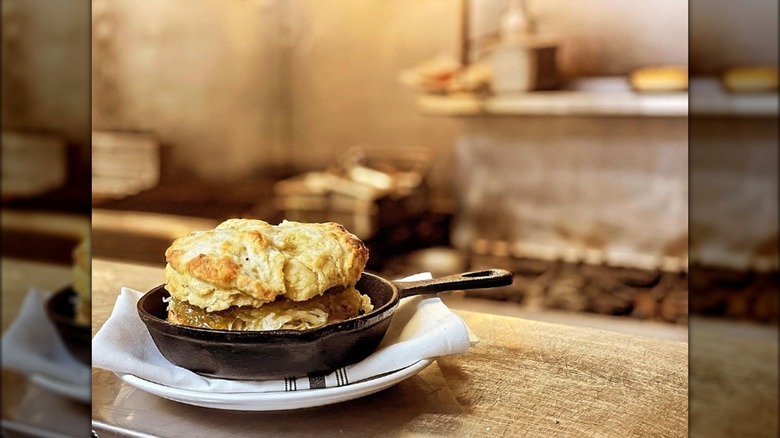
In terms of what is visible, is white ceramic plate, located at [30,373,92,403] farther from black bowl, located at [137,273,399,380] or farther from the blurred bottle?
the blurred bottle

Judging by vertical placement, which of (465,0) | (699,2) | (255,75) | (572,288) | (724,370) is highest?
(465,0)

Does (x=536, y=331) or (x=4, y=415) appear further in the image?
(x=536, y=331)

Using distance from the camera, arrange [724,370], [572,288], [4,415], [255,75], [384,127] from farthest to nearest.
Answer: [255,75], [384,127], [572,288], [724,370], [4,415]

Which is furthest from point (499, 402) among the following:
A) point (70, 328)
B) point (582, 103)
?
point (582, 103)

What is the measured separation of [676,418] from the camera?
651mm

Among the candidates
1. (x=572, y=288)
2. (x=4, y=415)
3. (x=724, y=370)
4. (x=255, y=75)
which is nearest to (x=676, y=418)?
(x=724, y=370)

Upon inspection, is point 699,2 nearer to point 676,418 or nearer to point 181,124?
point 676,418

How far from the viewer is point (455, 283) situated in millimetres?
782

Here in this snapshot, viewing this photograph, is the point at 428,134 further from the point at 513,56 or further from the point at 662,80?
the point at 662,80

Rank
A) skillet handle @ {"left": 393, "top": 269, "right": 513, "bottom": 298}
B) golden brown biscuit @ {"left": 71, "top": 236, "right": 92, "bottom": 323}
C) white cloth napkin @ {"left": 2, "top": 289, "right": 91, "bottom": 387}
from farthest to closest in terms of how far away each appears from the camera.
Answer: skillet handle @ {"left": 393, "top": 269, "right": 513, "bottom": 298}, golden brown biscuit @ {"left": 71, "top": 236, "right": 92, "bottom": 323}, white cloth napkin @ {"left": 2, "top": 289, "right": 91, "bottom": 387}

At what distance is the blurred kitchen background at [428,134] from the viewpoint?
2887mm

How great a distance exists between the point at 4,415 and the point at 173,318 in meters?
0.32

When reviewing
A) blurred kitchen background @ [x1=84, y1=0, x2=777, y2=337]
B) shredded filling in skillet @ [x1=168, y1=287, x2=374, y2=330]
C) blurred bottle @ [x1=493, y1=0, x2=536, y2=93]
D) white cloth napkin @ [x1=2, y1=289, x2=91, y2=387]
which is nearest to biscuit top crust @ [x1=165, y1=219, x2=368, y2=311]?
shredded filling in skillet @ [x1=168, y1=287, x2=374, y2=330]

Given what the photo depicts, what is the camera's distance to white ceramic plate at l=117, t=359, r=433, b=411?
62 cm
